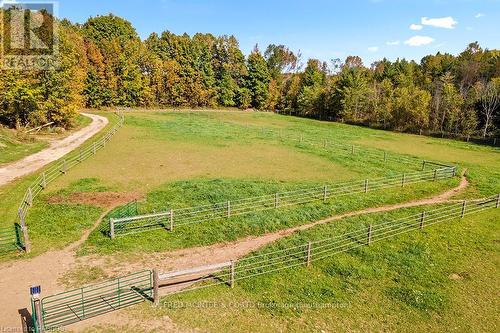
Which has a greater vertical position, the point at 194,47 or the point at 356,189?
the point at 194,47

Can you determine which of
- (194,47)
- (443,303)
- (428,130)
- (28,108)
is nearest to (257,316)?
(443,303)

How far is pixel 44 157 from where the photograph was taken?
113 ft

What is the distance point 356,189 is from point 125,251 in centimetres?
1820

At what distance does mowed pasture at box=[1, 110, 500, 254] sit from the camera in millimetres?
19344

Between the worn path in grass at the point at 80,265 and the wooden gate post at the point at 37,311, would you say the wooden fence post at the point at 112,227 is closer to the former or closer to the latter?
the worn path in grass at the point at 80,265

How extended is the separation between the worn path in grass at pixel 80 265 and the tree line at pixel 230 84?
104ft

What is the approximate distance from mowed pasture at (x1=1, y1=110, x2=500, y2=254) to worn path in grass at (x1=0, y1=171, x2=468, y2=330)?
0.69m

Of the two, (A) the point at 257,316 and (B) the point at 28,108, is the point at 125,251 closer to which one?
(A) the point at 257,316

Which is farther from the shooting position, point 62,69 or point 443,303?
point 62,69

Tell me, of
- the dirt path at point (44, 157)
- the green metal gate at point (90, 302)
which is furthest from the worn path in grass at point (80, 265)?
the dirt path at point (44, 157)

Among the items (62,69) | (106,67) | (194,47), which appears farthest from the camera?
(194,47)

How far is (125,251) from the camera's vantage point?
1725 cm

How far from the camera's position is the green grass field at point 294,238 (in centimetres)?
1315

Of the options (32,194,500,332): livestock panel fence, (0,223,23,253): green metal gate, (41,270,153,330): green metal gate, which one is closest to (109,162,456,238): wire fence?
(0,223,23,253): green metal gate
